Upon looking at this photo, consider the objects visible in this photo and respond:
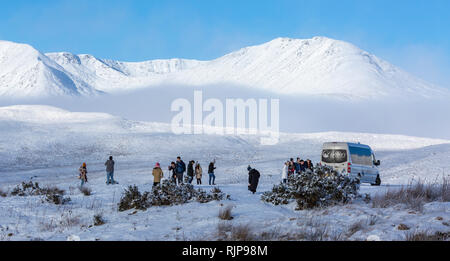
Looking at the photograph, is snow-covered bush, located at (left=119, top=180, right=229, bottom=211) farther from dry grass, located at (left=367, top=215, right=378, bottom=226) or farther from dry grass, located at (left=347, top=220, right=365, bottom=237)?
dry grass, located at (left=347, top=220, right=365, bottom=237)

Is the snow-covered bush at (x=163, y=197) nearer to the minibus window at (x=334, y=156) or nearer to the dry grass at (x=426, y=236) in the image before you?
the dry grass at (x=426, y=236)

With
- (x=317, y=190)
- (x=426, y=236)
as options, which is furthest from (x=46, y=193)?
(x=426, y=236)

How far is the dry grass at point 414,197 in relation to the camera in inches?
440

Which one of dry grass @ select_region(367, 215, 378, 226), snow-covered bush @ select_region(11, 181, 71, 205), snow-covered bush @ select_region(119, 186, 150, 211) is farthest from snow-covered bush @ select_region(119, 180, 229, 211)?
dry grass @ select_region(367, 215, 378, 226)

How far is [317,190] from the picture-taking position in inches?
493

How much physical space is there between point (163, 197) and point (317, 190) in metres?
4.77

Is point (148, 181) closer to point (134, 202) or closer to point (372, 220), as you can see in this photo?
point (134, 202)

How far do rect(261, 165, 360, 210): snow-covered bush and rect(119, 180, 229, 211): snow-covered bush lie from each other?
91.4 inches

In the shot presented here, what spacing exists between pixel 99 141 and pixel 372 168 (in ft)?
171

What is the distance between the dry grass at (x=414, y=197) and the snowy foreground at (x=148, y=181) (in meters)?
0.28

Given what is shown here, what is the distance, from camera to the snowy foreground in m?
9.52

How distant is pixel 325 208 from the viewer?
11594mm
